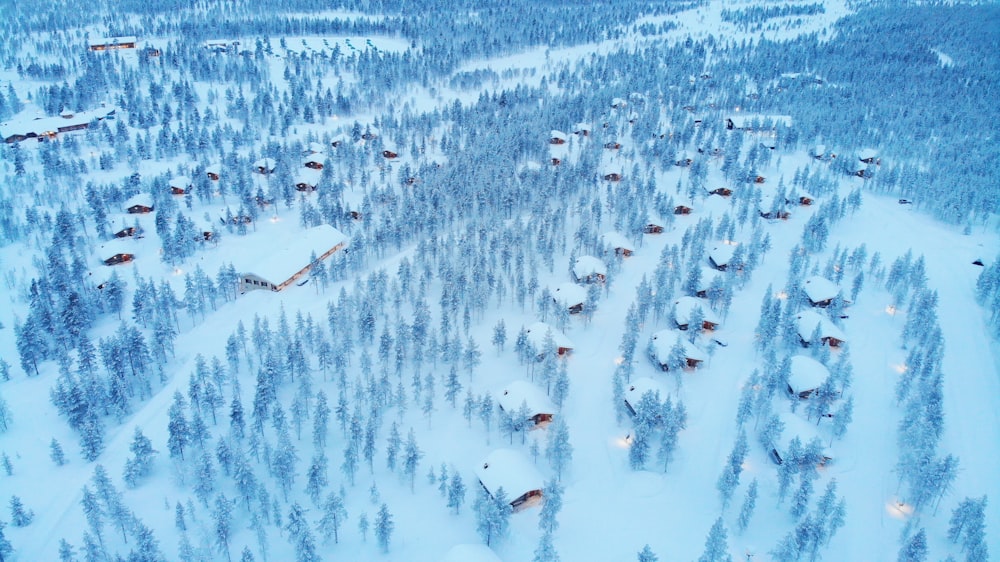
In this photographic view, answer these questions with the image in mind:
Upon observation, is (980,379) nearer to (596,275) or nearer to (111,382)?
(596,275)

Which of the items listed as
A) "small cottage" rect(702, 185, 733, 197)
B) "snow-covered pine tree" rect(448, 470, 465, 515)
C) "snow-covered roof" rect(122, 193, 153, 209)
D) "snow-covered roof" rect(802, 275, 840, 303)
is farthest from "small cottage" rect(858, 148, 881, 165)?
"snow-covered roof" rect(122, 193, 153, 209)

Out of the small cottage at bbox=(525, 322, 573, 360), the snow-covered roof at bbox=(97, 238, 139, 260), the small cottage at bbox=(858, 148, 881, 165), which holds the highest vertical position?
the small cottage at bbox=(858, 148, 881, 165)

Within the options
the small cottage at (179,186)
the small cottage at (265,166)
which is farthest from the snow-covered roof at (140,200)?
the small cottage at (265,166)

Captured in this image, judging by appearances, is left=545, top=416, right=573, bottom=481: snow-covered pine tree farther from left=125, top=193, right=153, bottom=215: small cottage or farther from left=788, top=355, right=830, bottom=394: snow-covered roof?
left=125, top=193, right=153, bottom=215: small cottage

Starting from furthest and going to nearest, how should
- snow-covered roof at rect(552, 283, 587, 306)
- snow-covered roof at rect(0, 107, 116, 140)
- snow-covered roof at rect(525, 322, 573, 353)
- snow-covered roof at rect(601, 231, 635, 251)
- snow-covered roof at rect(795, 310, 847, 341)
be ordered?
snow-covered roof at rect(0, 107, 116, 140)
snow-covered roof at rect(601, 231, 635, 251)
snow-covered roof at rect(552, 283, 587, 306)
snow-covered roof at rect(795, 310, 847, 341)
snow-covered roof at rect(525, 322, 573, 353)

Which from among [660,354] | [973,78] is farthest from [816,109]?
[660,354]

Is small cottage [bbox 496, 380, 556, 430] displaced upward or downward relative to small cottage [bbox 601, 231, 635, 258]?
downward

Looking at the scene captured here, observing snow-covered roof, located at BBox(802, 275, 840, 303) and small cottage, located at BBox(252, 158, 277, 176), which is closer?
snow-covered roof, located at BBox(802, 275, 840, 303)

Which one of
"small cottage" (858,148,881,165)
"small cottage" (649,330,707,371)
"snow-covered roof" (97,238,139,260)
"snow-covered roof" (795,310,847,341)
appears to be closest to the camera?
"small cottage" (649,330,707,371)
